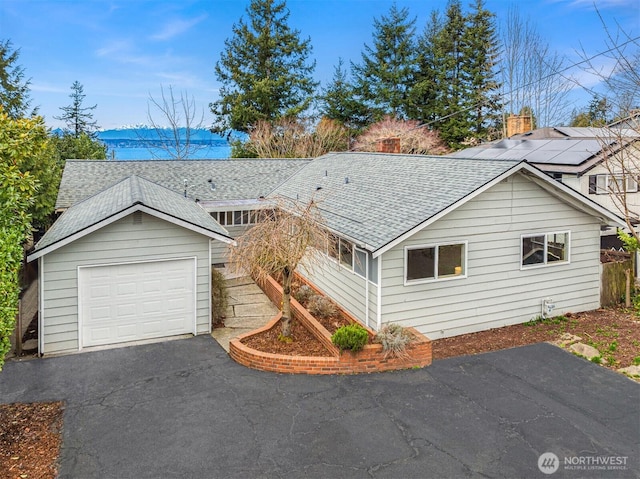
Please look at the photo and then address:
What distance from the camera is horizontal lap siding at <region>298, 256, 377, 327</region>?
11.2 m

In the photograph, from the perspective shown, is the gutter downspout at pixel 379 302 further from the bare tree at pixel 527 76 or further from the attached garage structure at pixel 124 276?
the bare tree at pixel 527 76

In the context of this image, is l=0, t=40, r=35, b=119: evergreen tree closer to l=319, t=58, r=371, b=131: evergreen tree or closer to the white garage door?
l=319, t=58, r=371, b=131: evergreen tree

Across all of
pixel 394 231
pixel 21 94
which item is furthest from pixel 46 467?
pixel 21 94

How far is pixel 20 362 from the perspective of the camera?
9.93 m

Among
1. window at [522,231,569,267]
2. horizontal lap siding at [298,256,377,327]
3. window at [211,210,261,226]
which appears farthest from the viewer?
window at [211,210,261,226]

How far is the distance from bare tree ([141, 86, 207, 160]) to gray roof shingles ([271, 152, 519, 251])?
20.4m

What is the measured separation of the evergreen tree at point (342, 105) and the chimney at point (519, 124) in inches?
484

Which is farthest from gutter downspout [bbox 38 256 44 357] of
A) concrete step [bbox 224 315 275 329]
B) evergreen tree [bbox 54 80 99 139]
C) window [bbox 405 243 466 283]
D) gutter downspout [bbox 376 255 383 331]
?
evergreen tree [bbox 54 80 99 139]

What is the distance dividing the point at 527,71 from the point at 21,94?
39151 millimetres

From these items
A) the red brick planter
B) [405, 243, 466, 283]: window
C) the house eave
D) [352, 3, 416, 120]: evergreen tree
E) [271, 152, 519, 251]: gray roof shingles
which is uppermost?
[352, 3, 416, 120]: evergreen tree

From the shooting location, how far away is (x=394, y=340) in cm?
952

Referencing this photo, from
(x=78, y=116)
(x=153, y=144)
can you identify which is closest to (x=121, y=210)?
(x=153, y=144)

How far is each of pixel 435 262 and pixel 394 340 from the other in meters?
2.51

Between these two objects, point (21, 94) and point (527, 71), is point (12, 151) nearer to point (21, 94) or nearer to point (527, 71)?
point (21, 94)
